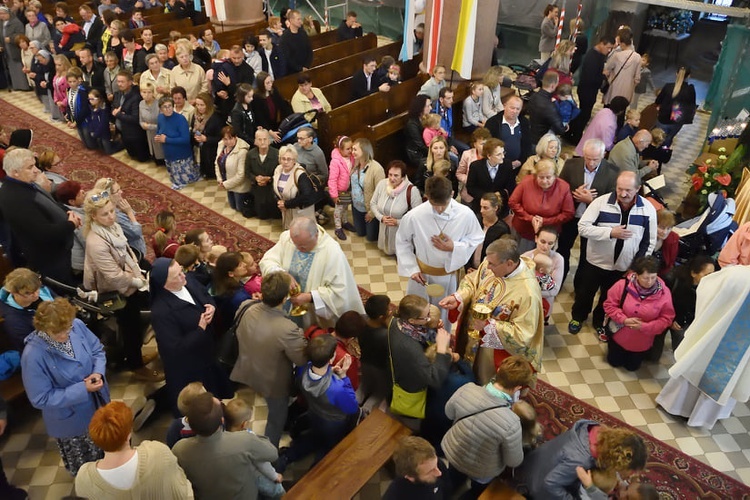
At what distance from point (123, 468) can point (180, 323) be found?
125cm

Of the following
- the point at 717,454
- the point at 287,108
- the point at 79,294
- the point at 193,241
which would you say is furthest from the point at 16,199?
the point at 717,454

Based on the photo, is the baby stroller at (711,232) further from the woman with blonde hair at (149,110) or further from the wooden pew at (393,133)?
the woman with blonde hair at (149,110)

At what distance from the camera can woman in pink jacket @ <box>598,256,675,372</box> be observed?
4.53m

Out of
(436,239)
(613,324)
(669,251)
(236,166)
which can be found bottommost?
(613,324)

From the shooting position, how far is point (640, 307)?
4.64 meters

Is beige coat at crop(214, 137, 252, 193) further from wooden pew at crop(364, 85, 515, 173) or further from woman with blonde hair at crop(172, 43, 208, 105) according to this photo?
woman with blonde hair at crop(172, 43, 208, 105)

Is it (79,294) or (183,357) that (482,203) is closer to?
(183,357)

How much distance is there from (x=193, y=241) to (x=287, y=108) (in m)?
3.53

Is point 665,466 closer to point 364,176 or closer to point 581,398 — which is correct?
point 581,398

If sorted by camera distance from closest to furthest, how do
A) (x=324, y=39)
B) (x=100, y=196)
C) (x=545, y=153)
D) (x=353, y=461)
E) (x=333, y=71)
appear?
(x=353, y=461), (x=100, y=196), (x=545, y=153), (x=333, y=71), (x=324, y=39)

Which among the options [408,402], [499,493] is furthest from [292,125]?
[499,493]

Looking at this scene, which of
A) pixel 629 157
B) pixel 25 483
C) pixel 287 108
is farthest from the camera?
pixel 287 108

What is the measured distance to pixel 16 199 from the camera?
4590mm

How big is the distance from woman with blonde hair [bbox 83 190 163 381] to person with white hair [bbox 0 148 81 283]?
37 cm
